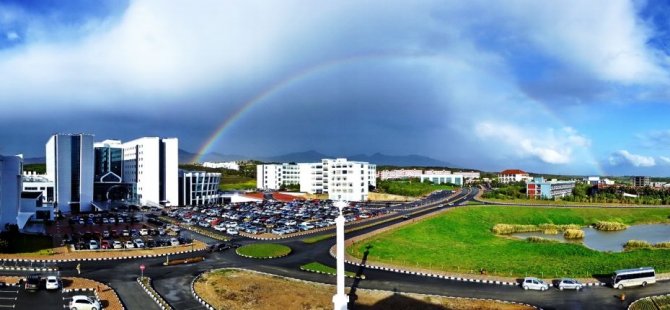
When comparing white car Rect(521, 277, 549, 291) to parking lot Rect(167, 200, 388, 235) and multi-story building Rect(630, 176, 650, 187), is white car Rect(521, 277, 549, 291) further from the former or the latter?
multi-story building Rect(630, 176, 650, 187)

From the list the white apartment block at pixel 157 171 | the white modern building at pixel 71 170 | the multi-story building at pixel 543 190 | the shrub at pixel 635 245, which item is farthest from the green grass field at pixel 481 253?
the white modern building at pixel 71 170

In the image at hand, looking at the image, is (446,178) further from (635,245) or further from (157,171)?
(635,245)

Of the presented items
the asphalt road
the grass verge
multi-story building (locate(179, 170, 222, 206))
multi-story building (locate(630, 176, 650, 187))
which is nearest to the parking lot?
multi-story building (locate(179, 170, 222, 206))

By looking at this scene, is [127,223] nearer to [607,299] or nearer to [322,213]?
[322,213]

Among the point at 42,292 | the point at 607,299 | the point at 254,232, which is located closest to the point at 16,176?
the point at 254,232

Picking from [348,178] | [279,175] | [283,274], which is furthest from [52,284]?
[279,175]

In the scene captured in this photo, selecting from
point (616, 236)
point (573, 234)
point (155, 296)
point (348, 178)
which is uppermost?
point (348, 178)
